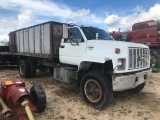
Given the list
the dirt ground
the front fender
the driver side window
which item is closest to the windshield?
the driver side window

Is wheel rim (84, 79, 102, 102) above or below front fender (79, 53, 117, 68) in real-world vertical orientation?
below

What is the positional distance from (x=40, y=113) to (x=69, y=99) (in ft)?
4.52

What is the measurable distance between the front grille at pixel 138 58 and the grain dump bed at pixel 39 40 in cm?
310

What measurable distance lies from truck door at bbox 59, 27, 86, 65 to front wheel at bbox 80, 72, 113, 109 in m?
1.00

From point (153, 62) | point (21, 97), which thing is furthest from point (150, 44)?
point (21, 97)

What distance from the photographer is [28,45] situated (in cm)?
949

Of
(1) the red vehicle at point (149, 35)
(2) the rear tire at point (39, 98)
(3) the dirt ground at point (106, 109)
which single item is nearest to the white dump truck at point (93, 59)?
(3) the dirt ground at point (106, 109)

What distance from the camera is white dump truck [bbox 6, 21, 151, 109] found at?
514 centimetres

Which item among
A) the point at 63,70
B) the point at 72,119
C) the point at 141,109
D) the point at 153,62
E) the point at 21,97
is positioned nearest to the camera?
the point at 21,97

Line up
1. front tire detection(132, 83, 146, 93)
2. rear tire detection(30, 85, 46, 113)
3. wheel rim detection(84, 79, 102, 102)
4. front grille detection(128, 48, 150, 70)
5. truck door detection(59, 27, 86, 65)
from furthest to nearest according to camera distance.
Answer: front tire detection(132, 83, 146, 93), truck door detection(59, 27, 86, 65), wheel rim detection(84, 79, 102, 102), front grille detection(128, 48, 150, 70), rear tire detection(30, 85, 46, 113)

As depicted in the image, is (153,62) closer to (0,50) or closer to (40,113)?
(40,113)

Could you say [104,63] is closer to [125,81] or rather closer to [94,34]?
[125,81]

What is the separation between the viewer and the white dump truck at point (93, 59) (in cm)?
514

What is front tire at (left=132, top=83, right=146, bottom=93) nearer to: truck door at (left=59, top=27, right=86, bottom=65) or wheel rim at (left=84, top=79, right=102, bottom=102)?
wheel rim at (left=84, top=79, right=102, bottom=102)
